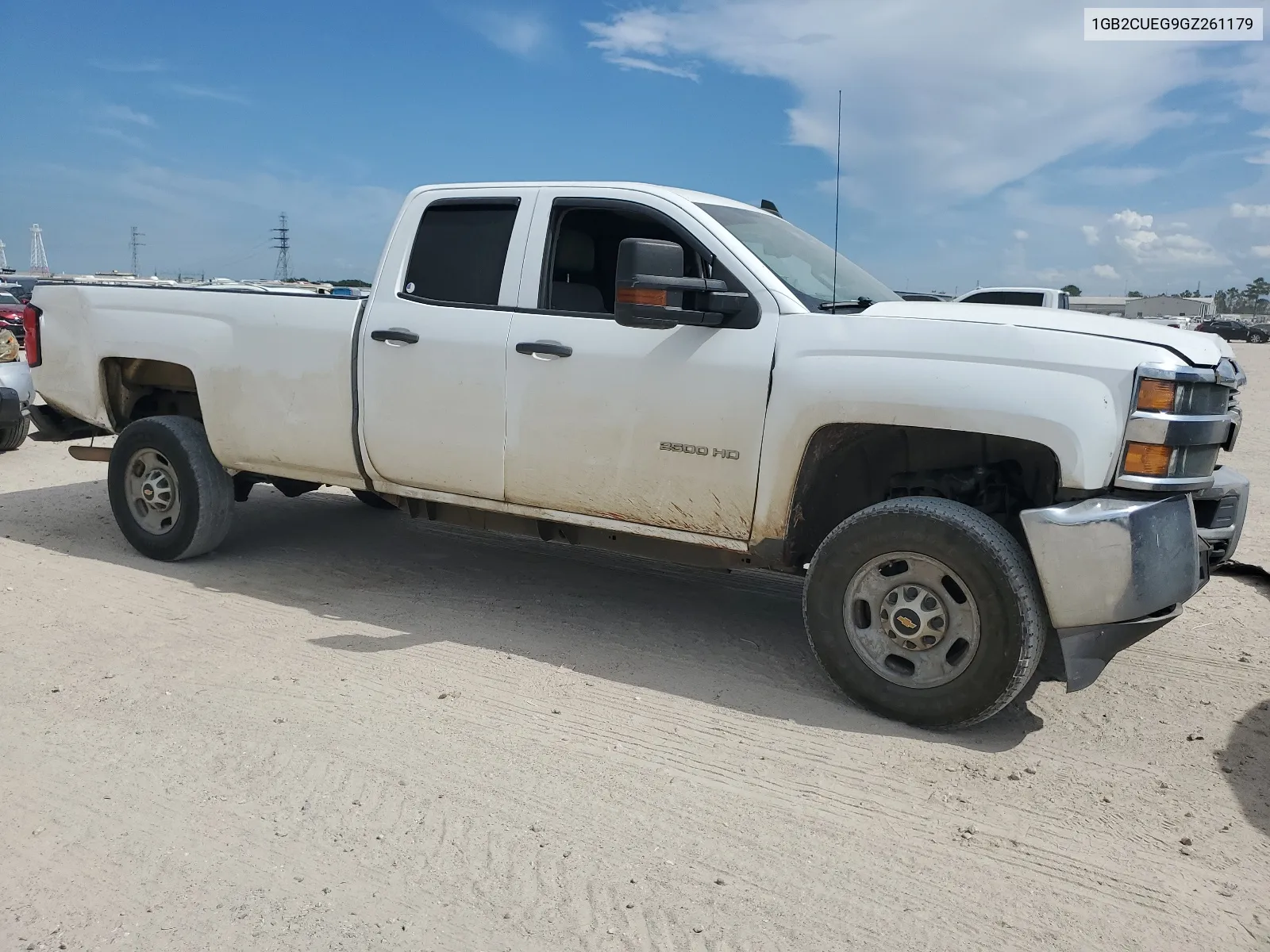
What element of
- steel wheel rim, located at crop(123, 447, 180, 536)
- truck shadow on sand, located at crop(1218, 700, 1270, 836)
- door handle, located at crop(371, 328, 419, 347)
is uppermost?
door handle, located at crop(371, 328, 419, 347)

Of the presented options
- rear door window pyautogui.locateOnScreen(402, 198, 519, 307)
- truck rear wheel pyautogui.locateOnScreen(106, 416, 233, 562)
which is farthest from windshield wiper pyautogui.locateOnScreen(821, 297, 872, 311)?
truck rear wheel pyautogui.locateOnScreen(106, 416, 233, 562)

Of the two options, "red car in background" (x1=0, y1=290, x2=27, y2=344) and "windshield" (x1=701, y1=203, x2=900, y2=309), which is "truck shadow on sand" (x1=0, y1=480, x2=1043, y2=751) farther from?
"red car in background" (x1=0, y1=290, x2=27, y2=344)

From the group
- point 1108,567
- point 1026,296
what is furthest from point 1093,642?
point 1026,296

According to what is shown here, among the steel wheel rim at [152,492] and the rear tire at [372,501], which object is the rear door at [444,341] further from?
the rear tire at [372,501]

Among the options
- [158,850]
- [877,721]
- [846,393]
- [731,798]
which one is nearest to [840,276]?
[846,393]

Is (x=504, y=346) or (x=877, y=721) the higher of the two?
(x=504, y=346)

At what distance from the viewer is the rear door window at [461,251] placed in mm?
4895

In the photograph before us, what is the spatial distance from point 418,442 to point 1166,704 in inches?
139

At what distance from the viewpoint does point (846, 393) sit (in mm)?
3871

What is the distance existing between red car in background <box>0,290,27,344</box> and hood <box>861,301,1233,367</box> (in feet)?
60.0

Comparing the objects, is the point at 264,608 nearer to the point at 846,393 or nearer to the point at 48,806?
the point at 48,806

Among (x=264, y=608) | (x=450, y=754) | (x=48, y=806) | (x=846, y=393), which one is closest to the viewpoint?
(x=48, y=806)

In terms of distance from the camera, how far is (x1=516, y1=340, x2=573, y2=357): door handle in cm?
450

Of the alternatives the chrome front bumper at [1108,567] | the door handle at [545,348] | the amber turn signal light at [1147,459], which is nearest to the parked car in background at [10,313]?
the door handle at [545,348]
